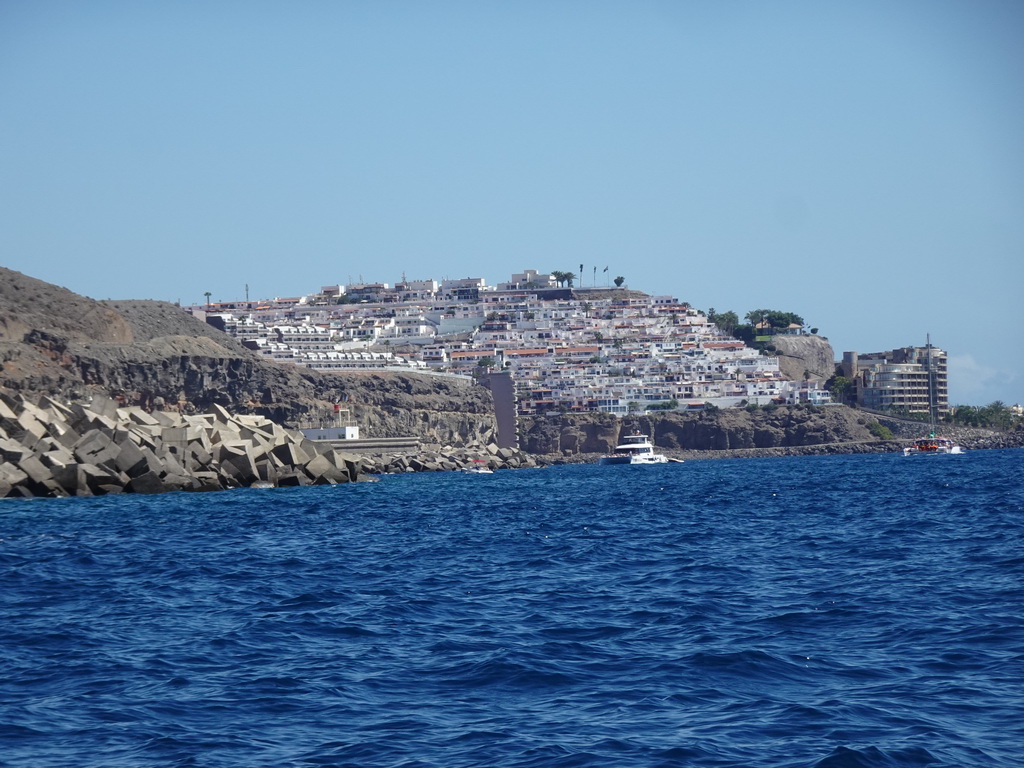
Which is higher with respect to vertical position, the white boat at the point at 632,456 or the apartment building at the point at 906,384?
the apartment building at the point at 906,384

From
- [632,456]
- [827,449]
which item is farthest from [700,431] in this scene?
[632,456]

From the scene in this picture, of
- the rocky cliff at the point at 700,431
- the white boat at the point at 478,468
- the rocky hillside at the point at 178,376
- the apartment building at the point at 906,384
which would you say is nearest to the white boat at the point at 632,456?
the white boat at the point at 478,468

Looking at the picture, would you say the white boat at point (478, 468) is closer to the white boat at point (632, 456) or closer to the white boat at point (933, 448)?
the white boat at point (632, 456)

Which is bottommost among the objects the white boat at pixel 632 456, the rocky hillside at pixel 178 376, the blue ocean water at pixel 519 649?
the blue ocean water at pixel 519 649

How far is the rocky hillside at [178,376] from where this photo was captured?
87125 millimetres

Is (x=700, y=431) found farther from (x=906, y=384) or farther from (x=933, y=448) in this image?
(x=933, y=448)

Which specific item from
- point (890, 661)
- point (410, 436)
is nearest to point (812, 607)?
point (890, 661)

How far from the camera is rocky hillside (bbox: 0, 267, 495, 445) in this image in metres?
87.1

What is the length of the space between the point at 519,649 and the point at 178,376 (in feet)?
310

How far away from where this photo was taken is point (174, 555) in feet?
75.5

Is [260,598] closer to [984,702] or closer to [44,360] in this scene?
[984,702]

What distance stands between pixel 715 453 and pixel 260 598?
13313cm

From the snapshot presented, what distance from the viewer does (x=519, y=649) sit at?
13094 millimetres

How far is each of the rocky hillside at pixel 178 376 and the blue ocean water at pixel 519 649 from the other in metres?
48.1
